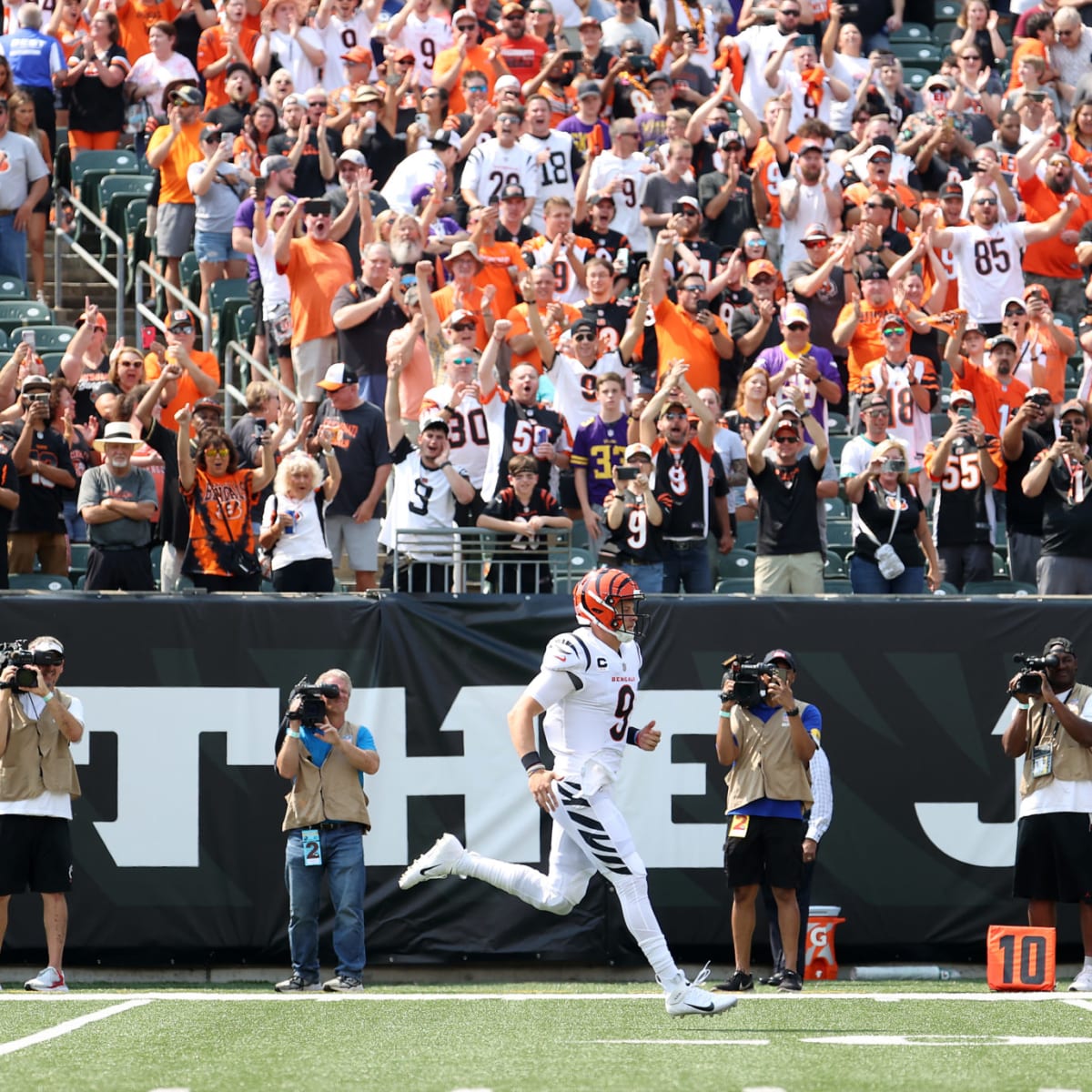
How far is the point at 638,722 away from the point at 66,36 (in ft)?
32.1

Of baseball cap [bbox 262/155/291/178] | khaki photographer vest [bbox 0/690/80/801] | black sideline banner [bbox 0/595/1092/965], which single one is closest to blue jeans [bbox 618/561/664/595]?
black sideline banner [bbox 0/595/1092/965]

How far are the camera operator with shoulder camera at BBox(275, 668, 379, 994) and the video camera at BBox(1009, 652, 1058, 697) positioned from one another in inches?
139

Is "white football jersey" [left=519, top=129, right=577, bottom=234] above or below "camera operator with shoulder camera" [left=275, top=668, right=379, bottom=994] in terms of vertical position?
above

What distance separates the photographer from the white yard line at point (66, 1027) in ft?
26.9

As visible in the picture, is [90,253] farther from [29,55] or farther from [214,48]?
[214,48]

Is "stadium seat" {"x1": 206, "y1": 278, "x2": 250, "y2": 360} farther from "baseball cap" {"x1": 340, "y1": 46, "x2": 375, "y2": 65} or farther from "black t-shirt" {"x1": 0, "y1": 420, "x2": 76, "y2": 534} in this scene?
"black t-shirt" {"x1": 0, "y1": 420, "x2": 76, "y2": 534}

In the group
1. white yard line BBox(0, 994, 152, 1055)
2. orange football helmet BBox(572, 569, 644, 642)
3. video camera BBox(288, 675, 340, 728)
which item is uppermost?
orange football helmet BBox(572, 569, 644, 642)

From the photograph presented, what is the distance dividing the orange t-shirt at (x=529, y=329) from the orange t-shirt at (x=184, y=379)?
218 cm

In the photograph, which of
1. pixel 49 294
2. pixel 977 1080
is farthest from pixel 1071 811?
pixel 49 294

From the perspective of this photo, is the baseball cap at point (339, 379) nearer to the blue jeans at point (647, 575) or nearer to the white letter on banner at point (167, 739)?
the blue jeans at point (647, 575)

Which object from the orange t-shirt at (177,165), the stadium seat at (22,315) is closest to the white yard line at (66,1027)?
the stadium seat at (22,315)

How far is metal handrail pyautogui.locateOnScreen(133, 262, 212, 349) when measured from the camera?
51.4ft

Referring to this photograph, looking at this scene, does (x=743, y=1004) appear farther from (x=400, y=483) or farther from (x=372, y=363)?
(x=372, y=363)

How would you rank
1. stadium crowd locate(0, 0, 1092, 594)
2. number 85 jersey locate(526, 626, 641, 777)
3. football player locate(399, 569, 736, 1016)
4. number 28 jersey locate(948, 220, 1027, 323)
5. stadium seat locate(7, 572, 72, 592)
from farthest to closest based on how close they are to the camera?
number 28 jersey locate(948, 220, 1027, 323)
stadium crowd locate(0, 0, 1092, 594)
stadium seat locate(7, 572, 72, 592)
number 85 jersey locate(526, 626, 641, 777)
football player locate(399, 569, 736, 1016)
